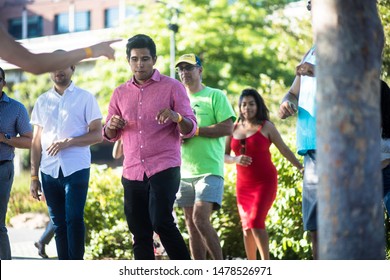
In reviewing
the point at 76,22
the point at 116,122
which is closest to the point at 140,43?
the point at 116,122

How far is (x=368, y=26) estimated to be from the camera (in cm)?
423

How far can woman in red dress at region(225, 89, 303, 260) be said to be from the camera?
867 centimetres

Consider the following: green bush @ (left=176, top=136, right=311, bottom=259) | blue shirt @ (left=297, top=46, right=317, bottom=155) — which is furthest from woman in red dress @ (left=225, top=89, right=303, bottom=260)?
blue shirt @ (left=297, top=46, right=317, bottom=155)

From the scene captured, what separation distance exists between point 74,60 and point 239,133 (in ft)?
11.7

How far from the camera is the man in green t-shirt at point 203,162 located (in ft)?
26.8

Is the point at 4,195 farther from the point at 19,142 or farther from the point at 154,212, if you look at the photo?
the point at 154,212

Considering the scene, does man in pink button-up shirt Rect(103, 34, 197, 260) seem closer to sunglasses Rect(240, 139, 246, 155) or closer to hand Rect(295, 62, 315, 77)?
hand Rect(295, 62, 315, 77)

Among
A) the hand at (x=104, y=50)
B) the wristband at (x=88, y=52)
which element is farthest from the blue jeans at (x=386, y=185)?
the wristband at (x=88, y=52)

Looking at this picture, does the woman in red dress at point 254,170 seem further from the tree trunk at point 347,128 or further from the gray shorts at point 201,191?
the tree trunk at point 347,128

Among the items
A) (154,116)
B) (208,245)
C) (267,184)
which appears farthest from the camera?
(267,184)

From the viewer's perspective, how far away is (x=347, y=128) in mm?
4105

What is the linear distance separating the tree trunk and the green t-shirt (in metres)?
4.07
